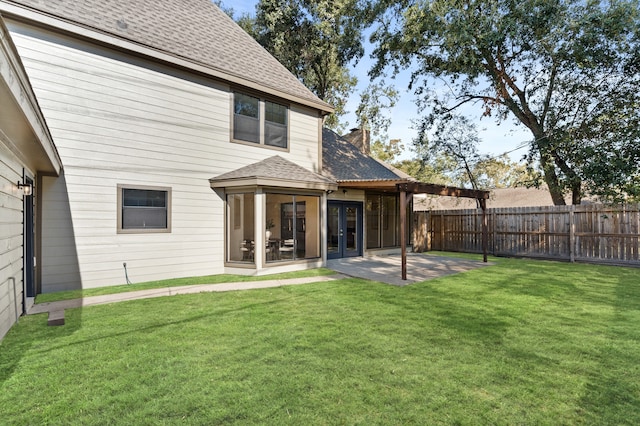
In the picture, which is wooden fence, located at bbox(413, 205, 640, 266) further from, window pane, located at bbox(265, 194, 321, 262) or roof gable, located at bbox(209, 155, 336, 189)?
roof gable, located at bbox(209, 155, 336, 189)

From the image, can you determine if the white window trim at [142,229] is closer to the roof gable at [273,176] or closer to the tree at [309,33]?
the roof gable at [273,176]

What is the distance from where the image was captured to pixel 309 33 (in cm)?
1605

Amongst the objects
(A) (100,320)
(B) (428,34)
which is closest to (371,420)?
Answer: (A) (100,320)

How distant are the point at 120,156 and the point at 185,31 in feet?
13.3

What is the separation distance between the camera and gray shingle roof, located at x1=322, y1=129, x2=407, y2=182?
38.1ft

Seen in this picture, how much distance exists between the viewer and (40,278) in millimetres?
6012

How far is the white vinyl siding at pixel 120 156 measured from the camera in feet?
Answer: 20.1

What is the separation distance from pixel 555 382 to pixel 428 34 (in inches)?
500

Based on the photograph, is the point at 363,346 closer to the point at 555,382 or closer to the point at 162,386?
the point at 555,382

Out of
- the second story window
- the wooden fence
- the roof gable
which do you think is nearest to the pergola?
the roof gable

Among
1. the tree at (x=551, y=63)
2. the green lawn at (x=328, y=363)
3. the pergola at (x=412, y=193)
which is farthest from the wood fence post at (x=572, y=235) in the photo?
the green lawn at (x=328, y=363)

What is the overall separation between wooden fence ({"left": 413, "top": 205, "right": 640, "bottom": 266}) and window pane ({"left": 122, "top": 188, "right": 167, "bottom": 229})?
10241 mm

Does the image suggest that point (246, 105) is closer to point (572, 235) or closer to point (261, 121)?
point (261, 121)

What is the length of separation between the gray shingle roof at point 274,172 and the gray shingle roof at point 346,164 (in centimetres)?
202
